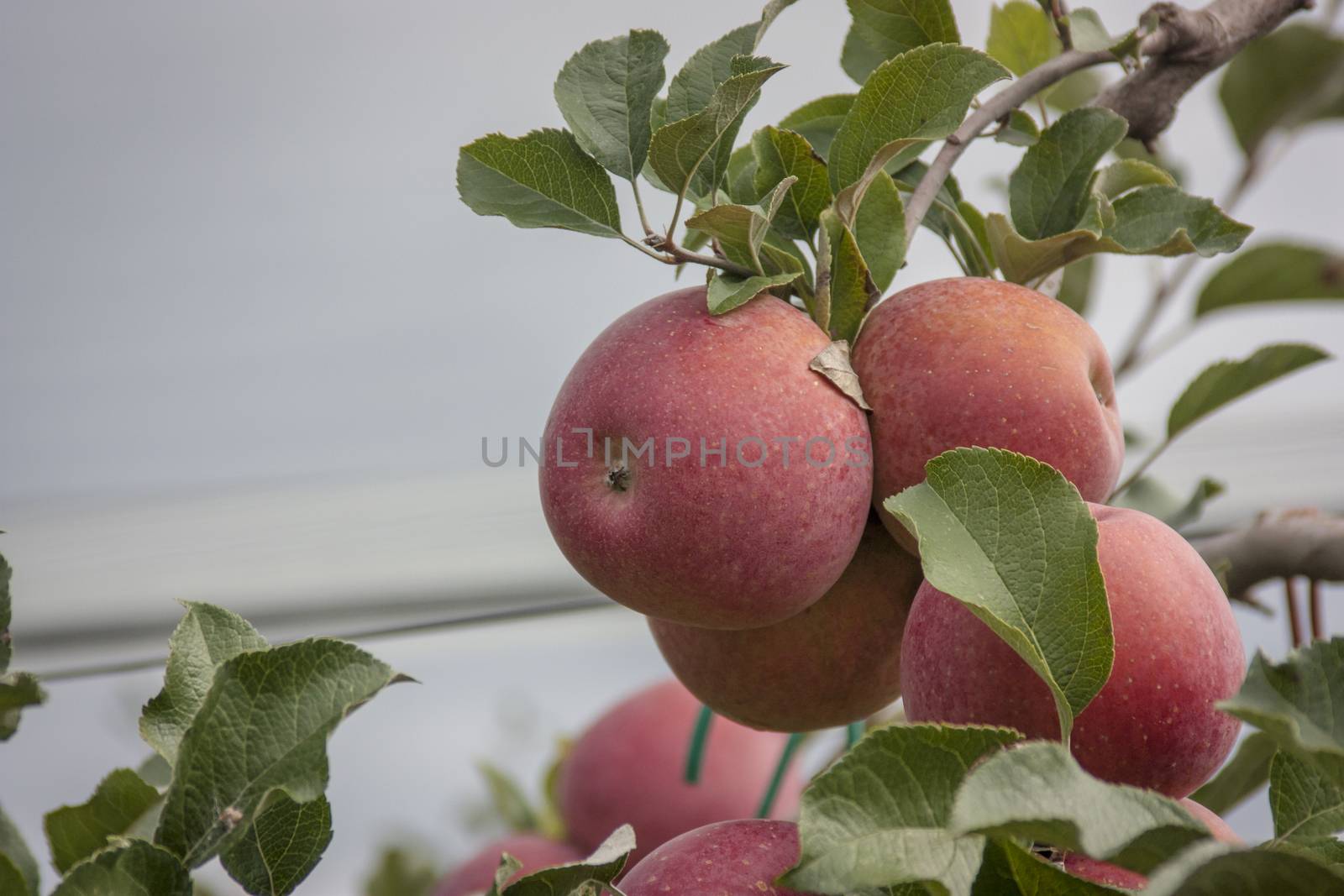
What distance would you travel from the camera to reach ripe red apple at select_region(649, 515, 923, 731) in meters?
0.47

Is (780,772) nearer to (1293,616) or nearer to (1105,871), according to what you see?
(1293,616)

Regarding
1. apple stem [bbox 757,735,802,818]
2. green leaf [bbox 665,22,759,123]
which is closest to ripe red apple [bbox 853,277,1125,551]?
green leaf [bbox 665,22,759,123]

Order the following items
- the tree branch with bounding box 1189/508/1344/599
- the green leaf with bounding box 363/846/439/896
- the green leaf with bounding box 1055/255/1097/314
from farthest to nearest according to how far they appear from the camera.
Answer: the green leaf with bounding box 363/846/439/896 < the green leaf with bounding box 1055/255/1097/314 < the tree branch with bounding box 1189/508/1344/599

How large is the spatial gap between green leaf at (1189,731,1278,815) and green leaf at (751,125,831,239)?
1.08 ft

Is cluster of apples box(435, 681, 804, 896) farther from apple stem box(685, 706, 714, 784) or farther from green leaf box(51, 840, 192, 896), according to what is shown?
green leaf box(51, 840, 192, 896)

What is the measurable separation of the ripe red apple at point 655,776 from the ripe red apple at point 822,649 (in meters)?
0.34

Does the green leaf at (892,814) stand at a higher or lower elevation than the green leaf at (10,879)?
higher

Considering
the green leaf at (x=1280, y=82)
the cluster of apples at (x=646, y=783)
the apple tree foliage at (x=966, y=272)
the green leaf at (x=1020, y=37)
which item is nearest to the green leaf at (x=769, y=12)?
the apple tree foliage at (x=966, y=272)

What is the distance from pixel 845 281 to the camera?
0.43m

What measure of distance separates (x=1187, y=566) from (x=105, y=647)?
0.95 m

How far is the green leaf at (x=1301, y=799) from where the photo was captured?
1.08ft

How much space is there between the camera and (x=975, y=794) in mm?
232

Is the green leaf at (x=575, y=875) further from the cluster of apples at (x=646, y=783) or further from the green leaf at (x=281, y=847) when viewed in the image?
the cluster of apples at (x=646, y=783)

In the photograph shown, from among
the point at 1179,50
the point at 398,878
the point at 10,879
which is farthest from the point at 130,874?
the point at 398,878
